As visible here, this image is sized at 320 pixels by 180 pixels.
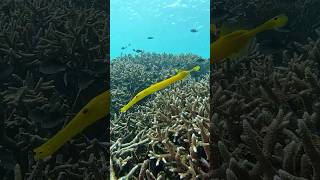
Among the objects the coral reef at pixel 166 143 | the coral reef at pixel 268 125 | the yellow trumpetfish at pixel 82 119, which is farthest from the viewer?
the coral reef at pixel 166 143

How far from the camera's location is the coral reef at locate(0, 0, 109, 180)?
10.4 ft

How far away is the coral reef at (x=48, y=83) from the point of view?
317 cm

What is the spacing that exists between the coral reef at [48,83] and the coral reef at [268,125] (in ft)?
3.53

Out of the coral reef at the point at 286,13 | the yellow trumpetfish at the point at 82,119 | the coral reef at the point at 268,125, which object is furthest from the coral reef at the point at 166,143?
the coral reef at the point at 286,13

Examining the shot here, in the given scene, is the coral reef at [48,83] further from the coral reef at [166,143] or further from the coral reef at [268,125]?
the coral reef at [268,125]

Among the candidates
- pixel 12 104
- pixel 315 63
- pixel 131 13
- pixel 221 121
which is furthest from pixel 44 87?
pixel 131 13

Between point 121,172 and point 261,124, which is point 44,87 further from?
point 261,124

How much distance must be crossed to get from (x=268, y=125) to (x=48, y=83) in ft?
7.92

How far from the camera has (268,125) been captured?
2.61 meters

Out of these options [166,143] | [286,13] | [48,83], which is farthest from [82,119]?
[286,13]

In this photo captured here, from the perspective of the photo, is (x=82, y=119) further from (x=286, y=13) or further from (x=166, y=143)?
(x=286, y=13)

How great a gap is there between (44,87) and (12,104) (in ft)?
1.25

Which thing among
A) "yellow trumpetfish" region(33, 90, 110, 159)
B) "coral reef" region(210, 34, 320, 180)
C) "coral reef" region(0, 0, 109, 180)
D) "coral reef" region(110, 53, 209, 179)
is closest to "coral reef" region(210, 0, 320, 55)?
"coral reef" region(110, 53, 209, 179)

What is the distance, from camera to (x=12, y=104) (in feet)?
11.9
